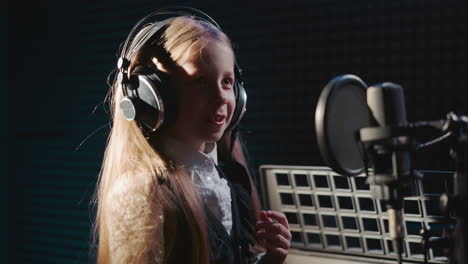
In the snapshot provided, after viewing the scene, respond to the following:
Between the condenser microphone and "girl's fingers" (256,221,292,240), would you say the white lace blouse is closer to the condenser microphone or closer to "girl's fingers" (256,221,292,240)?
"girl's fingers" (256,221,292,240)

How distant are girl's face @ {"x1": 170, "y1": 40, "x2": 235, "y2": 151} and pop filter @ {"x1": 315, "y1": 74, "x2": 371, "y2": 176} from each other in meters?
0.35

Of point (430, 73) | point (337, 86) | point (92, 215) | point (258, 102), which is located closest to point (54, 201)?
point (92, 215)

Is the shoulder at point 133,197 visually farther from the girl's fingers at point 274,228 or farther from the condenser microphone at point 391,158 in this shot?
the condenser microphone at point 391,158

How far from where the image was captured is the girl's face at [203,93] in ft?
3.68

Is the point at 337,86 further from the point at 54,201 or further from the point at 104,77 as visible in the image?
the point at 54,201

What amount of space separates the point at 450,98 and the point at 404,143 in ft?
2.85

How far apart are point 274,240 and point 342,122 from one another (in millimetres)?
428

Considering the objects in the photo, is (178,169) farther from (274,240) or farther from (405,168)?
(405,168)

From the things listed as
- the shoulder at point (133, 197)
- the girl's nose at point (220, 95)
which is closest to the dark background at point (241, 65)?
the girl's nose at point (220, 95)

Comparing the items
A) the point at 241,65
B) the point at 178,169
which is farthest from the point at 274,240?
the point at 241,65

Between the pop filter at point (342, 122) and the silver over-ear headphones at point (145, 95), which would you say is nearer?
the pop filter at point (342, 122)

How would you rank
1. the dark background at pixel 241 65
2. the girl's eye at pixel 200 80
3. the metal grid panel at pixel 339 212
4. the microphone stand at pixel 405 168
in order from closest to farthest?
the microphone stand at pixel 405 168
the metal grid panel at pixel 339 212
the girl's eye at pixel 200 80
the dark background at pixel 241 65

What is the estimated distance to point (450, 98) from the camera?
1.52 metres

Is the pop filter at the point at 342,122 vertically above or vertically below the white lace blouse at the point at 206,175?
above
